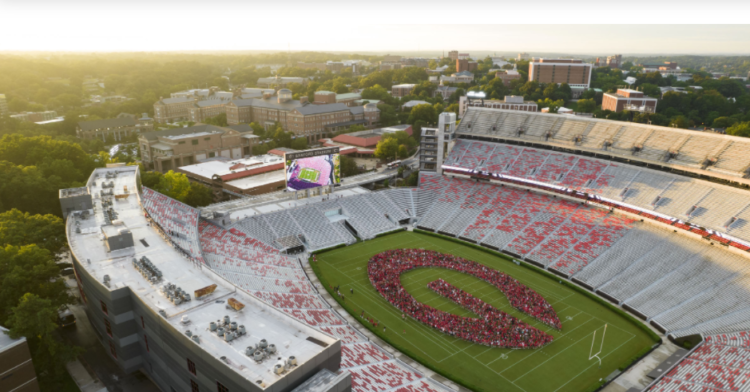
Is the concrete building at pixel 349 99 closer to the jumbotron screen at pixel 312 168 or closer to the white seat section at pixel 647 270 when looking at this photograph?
the jumbotron screen at pixel 312 168

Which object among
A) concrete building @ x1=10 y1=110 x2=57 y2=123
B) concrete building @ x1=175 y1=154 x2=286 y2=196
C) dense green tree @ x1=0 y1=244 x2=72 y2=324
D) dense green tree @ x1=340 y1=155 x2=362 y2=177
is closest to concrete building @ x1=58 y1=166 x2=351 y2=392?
dense green tree @ x1=0 y1=244 x2=72 y2=324

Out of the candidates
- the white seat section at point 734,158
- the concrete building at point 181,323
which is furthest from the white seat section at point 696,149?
the concrete building at point 181,323

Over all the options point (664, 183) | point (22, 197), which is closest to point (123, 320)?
point (22, 197)

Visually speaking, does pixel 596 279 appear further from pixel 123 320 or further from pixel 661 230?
pixel 123 320

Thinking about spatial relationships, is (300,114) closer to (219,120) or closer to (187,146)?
(219,120)

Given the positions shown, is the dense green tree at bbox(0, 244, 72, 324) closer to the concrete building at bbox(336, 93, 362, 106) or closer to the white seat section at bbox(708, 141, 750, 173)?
the white seat section at bbox(708, 141, 750, 173)

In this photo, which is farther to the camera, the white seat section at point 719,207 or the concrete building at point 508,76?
the concrete building at point 508,76
